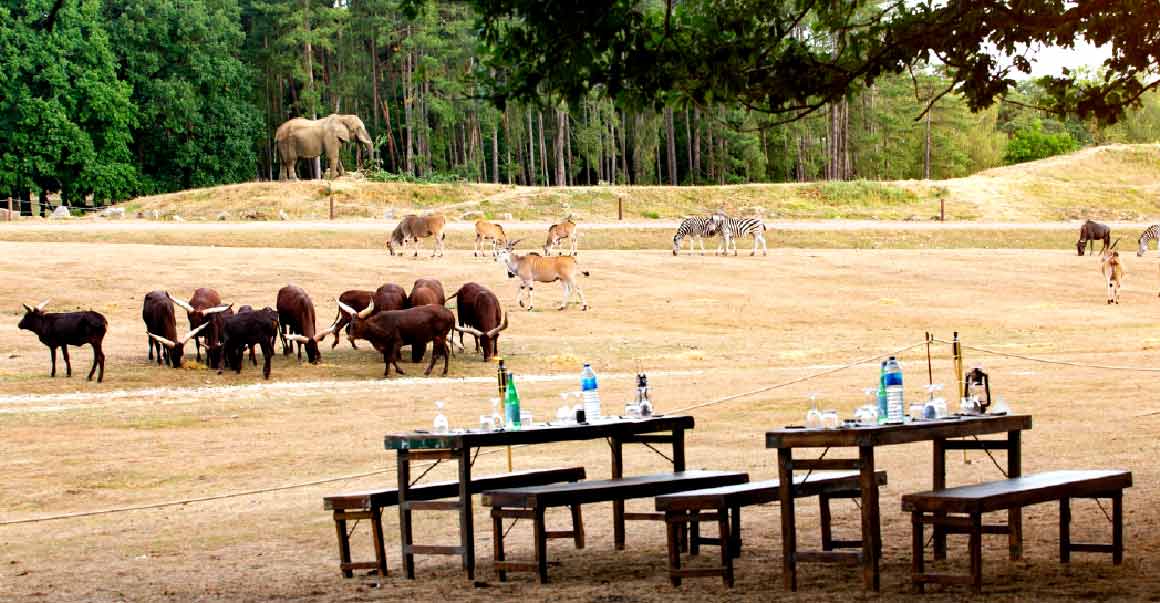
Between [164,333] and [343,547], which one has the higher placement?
[164,333]

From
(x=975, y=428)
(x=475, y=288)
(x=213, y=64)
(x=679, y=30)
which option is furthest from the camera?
(x=213, y=64)

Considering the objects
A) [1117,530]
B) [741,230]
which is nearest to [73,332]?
[1117,530]

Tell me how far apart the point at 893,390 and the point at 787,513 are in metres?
1.06

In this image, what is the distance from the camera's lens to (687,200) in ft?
222

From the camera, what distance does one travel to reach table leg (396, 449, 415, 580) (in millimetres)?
10508

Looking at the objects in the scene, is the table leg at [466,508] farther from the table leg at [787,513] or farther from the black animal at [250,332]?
the black animal at [250,332]

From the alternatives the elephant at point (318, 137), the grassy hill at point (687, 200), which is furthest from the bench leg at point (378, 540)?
the elephant at point (318, 137)

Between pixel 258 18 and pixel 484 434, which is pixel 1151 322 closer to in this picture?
pixel 484 434

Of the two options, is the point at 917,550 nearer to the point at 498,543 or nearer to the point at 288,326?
the point at 498,543

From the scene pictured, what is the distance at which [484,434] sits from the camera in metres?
10.2

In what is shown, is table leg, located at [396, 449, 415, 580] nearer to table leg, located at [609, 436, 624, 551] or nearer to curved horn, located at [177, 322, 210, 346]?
table leg, located at [609, 436, 624, 551]

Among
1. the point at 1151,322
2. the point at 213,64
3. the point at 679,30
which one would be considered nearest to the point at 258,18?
the point at 213,64

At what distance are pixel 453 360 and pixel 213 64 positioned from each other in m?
57.6

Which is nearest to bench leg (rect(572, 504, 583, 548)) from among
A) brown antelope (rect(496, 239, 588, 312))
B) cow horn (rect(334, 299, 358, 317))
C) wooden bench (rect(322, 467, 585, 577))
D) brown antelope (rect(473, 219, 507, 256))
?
wooden bench (rect(322, 467, 585, 577))
